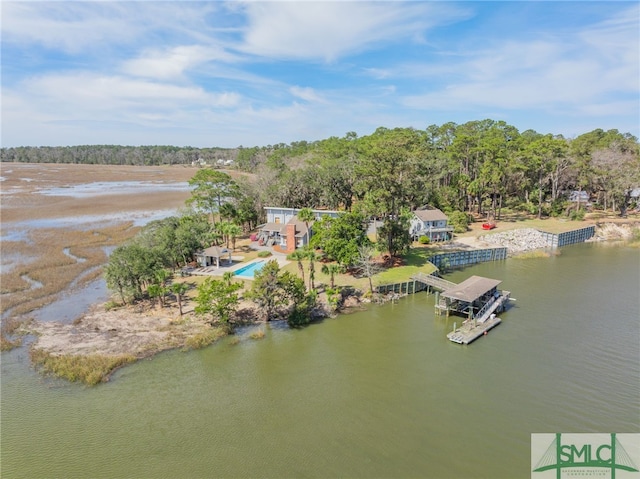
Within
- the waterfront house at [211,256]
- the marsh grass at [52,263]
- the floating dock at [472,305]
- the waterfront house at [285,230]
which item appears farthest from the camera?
the waterfront house at [285,230]

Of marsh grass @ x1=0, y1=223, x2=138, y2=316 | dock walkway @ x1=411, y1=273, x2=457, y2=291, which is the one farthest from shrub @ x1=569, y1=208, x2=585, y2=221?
marsh grass @ x1=0, y1=223, x2=138, y2=316

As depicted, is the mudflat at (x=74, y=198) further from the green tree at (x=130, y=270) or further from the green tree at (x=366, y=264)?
the green tree at (x=366, y=264)

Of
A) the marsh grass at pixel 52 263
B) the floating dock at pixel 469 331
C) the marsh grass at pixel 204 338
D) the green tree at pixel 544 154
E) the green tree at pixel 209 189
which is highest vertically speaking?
the green tree at pixel 544 154

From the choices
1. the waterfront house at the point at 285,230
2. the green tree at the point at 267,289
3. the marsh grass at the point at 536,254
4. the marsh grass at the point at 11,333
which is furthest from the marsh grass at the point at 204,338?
the marsh grass at the point at 536,254

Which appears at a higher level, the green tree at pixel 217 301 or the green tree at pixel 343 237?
the green tree at pixel 343 237

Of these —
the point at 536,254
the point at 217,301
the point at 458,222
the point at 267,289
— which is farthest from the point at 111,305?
the point at 536,254

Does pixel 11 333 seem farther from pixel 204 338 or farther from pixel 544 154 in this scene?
pixel 544 154

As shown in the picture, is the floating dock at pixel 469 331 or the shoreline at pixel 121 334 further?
the floating dock at pixel 469 331
